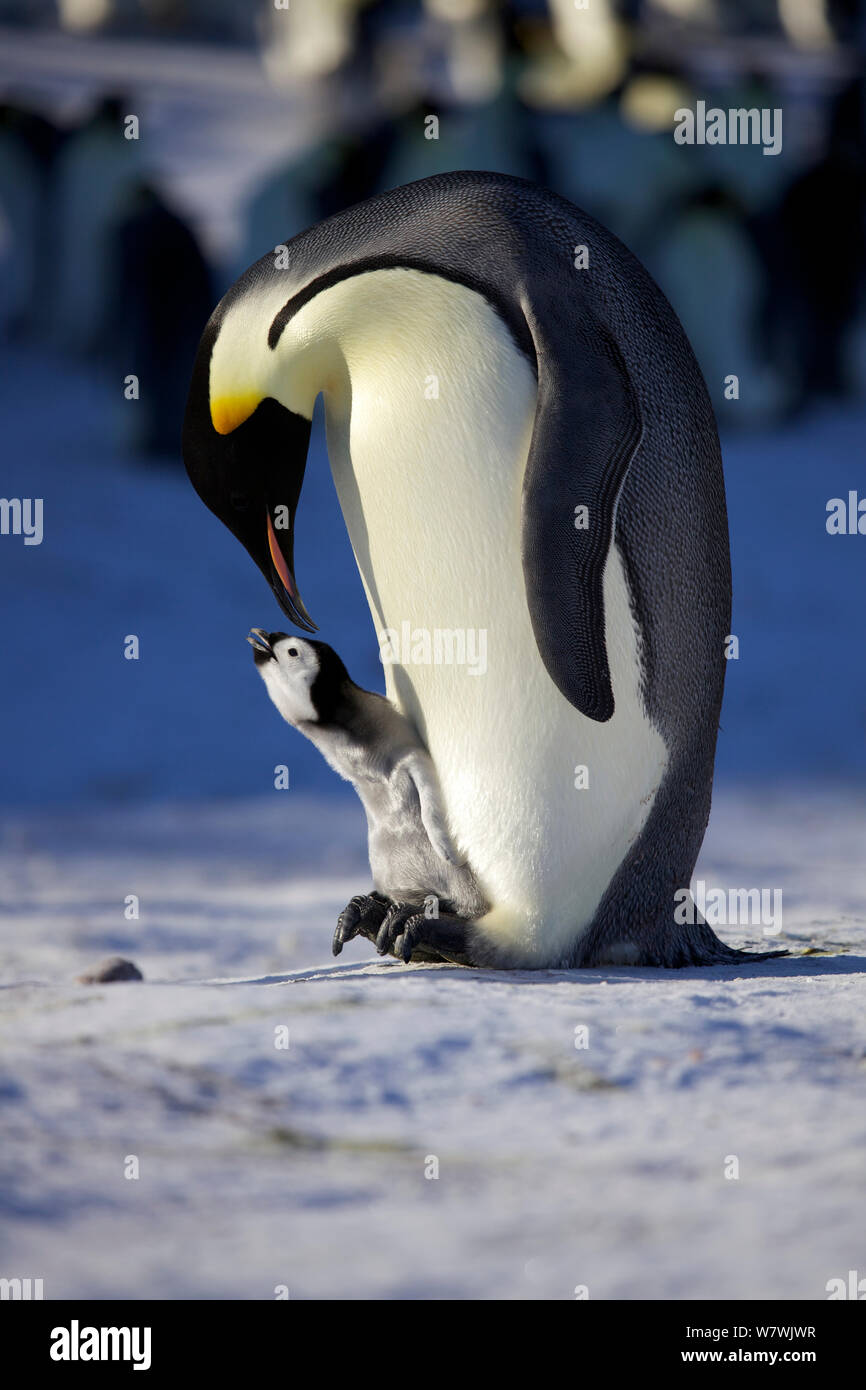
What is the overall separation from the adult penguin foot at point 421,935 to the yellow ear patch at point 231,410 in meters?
0.62

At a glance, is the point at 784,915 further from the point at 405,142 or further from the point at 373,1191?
the point at 405,142

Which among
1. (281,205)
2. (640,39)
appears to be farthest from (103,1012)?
(640,39)

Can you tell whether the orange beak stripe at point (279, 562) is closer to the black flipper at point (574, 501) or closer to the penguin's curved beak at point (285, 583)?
the penguin's curved beak at point (285, 583)

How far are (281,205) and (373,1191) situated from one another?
6.37 m

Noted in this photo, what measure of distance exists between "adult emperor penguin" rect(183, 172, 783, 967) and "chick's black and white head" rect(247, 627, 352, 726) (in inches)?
3.2

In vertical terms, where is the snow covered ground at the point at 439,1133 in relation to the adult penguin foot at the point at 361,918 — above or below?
below

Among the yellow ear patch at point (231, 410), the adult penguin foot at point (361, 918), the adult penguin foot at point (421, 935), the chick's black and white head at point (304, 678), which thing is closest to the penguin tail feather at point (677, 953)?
the adult penguin foot at point (421, 935)

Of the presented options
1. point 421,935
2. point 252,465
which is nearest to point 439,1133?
point 421,935

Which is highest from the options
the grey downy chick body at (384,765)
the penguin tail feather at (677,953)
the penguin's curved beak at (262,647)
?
the penguin's curved beak at (262,647)

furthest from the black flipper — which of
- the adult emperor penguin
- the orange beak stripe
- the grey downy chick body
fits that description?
the orange beak stripe

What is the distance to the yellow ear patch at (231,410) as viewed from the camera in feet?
6.37

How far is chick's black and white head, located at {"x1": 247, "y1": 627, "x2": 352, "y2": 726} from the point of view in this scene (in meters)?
1.98

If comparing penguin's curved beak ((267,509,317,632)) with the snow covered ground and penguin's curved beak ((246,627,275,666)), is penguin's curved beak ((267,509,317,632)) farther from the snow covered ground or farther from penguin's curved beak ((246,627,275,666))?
the snow covered ground

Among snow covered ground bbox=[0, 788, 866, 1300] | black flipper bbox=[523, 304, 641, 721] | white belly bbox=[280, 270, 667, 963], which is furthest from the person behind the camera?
white belly bbox=[280, 270, 667, 963]
